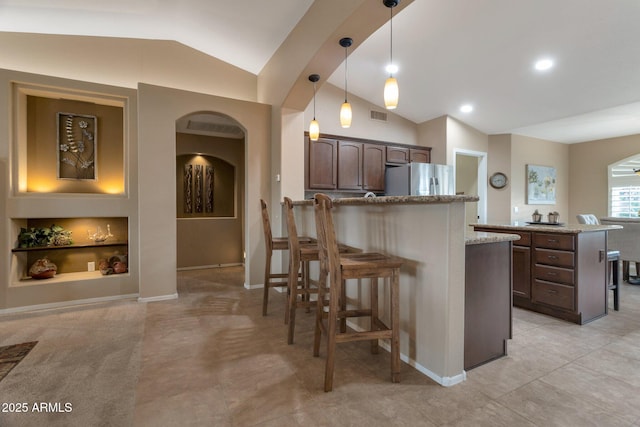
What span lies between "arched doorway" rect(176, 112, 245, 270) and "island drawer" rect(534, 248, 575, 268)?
4.73 m

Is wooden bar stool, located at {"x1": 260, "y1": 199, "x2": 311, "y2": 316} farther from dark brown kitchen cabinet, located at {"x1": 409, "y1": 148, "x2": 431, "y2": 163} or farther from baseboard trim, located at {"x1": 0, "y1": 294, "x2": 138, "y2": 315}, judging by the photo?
dark brown kitchen cabinet, located at {"x1": 409, "y1": 148, "x2": 431, "y2": 163}

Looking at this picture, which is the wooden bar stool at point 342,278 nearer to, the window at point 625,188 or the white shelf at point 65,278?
the white shelf at point 65,278

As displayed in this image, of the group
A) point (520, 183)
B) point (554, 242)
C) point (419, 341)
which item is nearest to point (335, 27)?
point (419, 341)

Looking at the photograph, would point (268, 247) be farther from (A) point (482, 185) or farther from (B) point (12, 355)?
(A) point (482, 185)

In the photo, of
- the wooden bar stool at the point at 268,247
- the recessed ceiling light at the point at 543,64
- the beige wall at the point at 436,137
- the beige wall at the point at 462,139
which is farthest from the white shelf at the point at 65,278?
A: the recessed ceiling light at the point at 543,64

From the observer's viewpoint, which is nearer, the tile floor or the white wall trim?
the tile floor

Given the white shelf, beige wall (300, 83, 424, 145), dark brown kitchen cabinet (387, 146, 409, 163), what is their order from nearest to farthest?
the white shelf
beige wall (300, 83, 424, 145)
dark brown kitchen cabinet (387, 146, 409, 163)

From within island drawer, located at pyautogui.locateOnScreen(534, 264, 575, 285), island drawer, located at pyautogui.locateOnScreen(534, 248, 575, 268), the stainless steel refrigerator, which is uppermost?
the stainless steel refrigerator

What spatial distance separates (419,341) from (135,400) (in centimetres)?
176

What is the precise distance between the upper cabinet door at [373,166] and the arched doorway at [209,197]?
2.31 metres

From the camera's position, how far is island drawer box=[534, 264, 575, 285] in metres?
2.94

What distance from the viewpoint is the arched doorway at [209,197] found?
5641 mm

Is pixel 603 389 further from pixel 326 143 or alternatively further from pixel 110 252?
pixel 110 252

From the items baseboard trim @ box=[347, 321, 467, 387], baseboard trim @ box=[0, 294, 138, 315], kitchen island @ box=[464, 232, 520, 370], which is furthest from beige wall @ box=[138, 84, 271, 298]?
kitchen island @ box=[464, 232, 520, 370]
